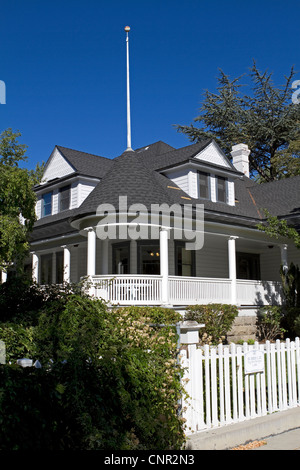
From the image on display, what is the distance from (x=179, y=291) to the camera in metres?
15.1

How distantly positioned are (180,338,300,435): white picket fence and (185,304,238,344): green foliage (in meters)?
6.53

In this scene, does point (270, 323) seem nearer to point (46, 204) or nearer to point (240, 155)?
point (46, 204)

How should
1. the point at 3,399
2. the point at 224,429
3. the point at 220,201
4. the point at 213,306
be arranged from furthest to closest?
the point at 220,201 < the point at 213,306 < the point at 224,429 < the point at 3,399

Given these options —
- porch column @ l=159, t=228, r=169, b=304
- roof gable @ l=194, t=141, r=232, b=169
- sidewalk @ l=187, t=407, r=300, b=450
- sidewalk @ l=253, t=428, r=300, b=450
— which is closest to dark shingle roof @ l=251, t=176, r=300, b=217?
roof gable @ l=194, t=141, r=232, b=169

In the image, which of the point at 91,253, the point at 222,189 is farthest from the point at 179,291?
the point at 222,189

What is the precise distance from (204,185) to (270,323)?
255 inches

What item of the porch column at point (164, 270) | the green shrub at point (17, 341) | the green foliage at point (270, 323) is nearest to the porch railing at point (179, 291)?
the porch column at point (164, 270)

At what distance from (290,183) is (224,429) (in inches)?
705

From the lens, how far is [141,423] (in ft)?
15.4

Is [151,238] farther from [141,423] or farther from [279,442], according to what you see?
[141,423]

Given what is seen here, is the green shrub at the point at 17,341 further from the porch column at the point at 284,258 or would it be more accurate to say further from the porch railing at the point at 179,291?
the porch column at the point at 284,258

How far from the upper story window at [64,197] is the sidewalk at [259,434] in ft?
50.6

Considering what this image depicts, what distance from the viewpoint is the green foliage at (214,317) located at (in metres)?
14.3
